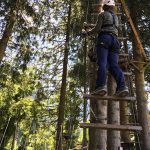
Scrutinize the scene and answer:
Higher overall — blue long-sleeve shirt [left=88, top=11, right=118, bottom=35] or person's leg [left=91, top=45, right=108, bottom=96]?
blue long-sleeve shirt [left=88, top=11, right=118, bottom=35]

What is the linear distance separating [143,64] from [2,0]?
587 cm

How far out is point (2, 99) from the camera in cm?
1541


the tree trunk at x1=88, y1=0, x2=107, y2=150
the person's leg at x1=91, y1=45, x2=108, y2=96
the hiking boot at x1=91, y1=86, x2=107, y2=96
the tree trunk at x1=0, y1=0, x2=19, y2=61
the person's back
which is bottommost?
the tree trunk at x1=88, y1=0, x2=107, y2=150

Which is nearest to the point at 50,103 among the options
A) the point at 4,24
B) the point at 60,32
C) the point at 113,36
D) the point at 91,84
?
the point at 60,32

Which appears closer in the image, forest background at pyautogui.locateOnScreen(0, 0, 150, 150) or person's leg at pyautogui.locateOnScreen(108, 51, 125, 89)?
person's leg at pyautogui.locateOnScreen(108, 51, 125, 89)

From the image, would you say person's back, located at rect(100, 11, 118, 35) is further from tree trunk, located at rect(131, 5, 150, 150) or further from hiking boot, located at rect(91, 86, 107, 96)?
tree trunk, located at rect(131, 5, 150, 150)

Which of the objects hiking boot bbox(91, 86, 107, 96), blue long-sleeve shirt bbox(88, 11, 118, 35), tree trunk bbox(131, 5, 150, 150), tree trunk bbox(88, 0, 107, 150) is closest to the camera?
hiking boot bbox(91, 86, 107, 96)

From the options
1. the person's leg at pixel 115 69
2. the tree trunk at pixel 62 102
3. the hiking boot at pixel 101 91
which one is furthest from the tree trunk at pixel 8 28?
the hiking boot at pixel 101 91

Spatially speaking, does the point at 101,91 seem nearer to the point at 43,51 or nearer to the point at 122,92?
the point at 122,92

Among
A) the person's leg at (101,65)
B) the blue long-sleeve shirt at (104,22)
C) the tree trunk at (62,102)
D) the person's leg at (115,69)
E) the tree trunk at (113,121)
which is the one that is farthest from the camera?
the tree trunk at (62,102)

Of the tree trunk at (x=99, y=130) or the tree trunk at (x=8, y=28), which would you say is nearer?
the tree trunk at (x=99, y=130)

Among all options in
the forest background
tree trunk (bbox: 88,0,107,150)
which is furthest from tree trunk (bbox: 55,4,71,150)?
tree trunk (bbox: 88,0,107,150)

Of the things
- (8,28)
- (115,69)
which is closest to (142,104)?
(8,28)

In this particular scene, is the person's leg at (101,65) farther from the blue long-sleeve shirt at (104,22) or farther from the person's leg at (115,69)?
the blue long-sleeve shirt at (104,22)
